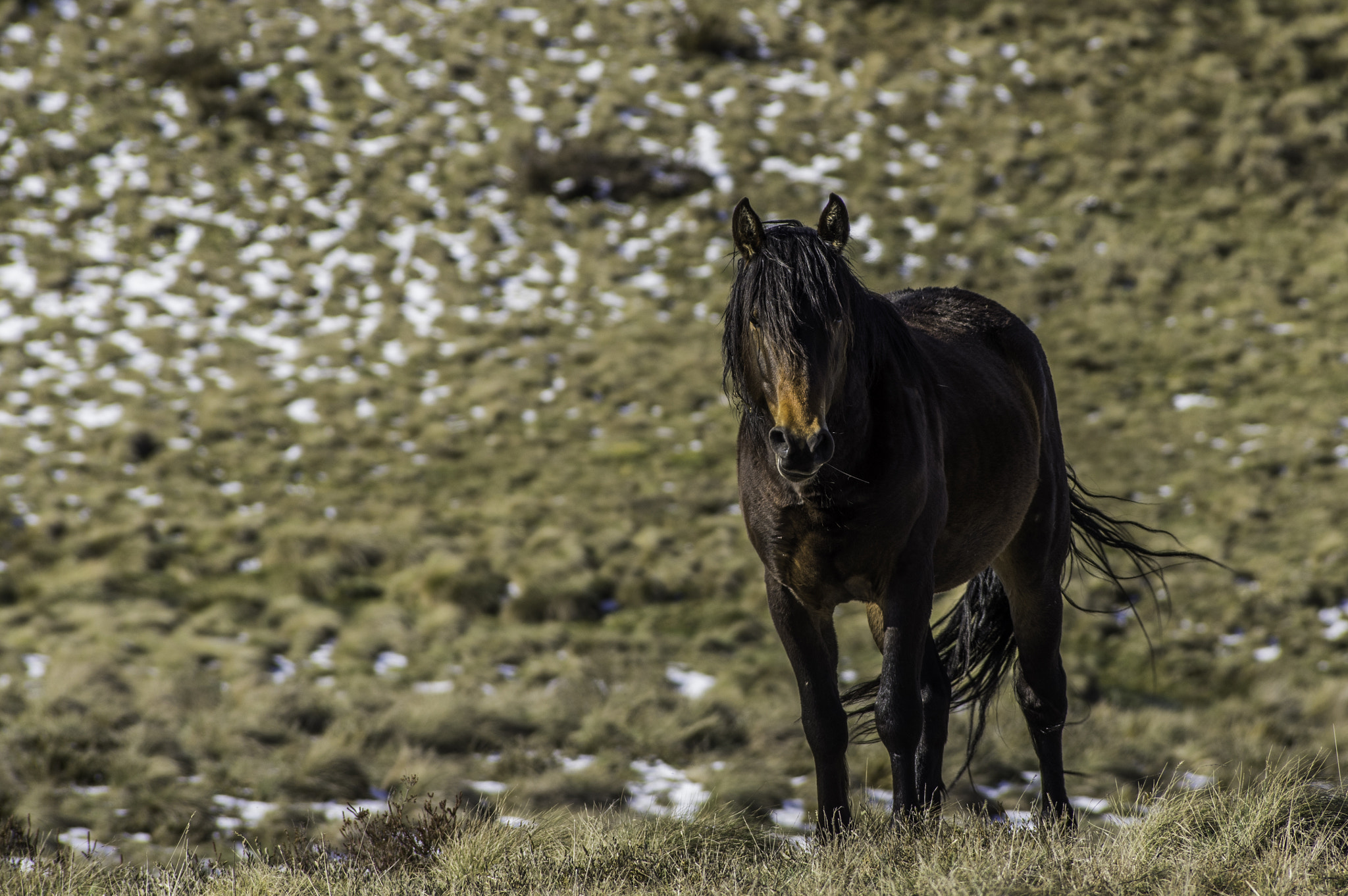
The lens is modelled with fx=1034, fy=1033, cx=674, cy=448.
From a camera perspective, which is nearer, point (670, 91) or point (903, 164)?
point (903, 164)

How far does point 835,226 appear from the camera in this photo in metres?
3.60

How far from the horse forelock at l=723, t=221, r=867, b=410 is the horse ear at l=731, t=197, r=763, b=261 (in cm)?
3

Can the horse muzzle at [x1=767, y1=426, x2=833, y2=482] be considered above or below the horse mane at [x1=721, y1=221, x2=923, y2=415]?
below

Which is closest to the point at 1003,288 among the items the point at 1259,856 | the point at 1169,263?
the point at 1169,263

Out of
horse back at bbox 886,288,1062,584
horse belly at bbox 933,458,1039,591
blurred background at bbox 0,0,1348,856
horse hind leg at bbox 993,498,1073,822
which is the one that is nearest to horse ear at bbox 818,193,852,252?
horse back at bbox 886,288,1062,584

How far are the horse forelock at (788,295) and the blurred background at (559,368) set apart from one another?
2.15 meters

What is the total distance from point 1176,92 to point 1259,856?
18.9 m

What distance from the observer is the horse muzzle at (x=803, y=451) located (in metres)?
3.00

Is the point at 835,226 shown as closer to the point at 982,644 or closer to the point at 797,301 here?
the point at 797,301

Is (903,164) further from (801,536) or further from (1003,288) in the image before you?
(801,536)

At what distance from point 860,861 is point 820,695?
607mm

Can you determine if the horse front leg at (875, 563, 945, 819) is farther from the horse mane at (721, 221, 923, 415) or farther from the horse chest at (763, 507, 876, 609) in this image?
the horse mane at (721, 221, 923, 415)

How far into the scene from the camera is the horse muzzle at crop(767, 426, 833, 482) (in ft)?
9.84

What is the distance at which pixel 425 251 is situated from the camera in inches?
697
